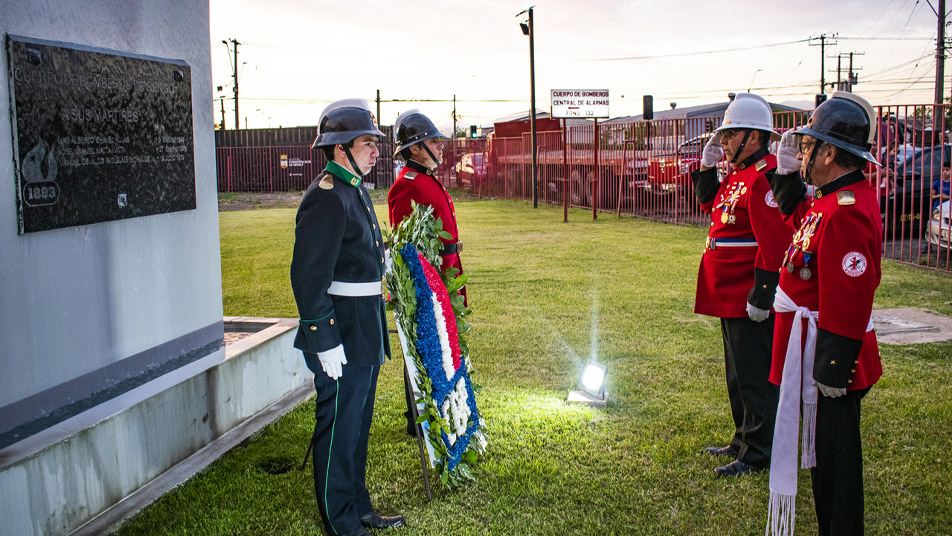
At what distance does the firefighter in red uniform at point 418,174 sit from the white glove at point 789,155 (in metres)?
2.04

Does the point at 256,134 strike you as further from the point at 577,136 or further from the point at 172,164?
the point at 172,164

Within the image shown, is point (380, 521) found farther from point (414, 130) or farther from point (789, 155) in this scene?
point (789, 155)

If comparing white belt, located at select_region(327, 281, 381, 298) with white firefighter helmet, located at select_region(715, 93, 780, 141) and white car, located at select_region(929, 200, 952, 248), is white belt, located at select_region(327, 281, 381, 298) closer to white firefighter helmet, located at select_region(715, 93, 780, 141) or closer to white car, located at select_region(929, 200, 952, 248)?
white firefighter helmet, located at select_region(715, 93, 780, 141)

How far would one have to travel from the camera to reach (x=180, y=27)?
520 centimetres

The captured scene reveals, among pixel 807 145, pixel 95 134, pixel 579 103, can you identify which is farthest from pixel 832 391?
pixel 579 103

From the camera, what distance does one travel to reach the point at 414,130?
5.02 m

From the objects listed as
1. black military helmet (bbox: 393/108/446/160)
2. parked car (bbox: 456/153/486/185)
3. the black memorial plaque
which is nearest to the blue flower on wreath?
black military helmet (bbox: 393/108/446/160)

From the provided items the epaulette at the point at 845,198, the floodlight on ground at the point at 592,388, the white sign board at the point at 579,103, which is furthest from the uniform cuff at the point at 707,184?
the white sign board at the point at 579,103

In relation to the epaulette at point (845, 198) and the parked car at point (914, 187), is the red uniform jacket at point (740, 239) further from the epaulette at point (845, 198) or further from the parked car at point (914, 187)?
the parked car at point (914, 187)

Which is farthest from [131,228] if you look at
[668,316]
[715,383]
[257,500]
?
[668,316]

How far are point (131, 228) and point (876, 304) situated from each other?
7.45 meters

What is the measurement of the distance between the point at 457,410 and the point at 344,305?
3.35 ft

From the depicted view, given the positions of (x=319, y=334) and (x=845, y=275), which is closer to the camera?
(x=845, y=275)

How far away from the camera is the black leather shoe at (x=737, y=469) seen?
4.28m
